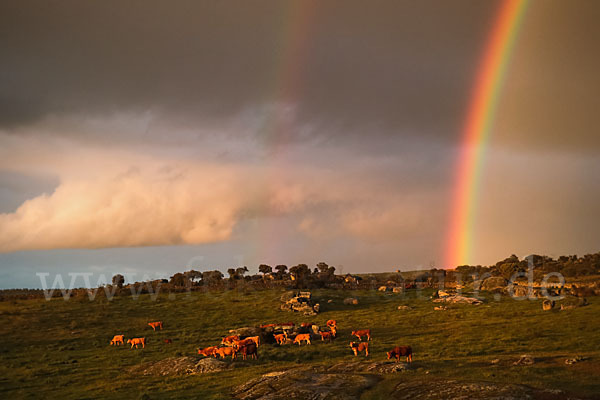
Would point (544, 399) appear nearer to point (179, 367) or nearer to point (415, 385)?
point (415, 385)

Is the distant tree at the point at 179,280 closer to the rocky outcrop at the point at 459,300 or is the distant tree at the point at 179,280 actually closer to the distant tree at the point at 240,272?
the distant tree at the point at 240,272

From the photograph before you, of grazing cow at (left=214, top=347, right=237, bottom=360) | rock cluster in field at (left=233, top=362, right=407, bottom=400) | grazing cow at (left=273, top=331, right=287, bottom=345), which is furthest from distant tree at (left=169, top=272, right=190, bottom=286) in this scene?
rock cluster in field at (left=233, top=362, right=407, bottom=400)

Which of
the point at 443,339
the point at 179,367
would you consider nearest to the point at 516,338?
the point at 443,339

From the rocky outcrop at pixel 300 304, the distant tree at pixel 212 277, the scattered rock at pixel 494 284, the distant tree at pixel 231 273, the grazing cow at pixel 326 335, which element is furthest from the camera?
the distant tree at pixel 231 273

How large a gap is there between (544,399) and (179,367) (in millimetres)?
25028

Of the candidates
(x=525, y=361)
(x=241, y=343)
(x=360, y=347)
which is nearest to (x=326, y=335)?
(x=360, y=347)

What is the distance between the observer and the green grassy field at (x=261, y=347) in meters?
Result: 29.3

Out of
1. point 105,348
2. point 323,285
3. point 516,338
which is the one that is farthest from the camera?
point 323,285

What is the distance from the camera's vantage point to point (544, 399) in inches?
766

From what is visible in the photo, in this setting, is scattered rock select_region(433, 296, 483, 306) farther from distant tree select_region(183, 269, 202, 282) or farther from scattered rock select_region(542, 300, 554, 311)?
distant tree select_region(183, 269, 202, 282)

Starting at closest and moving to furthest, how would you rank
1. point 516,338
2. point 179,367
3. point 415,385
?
point 415,385
point 179,367
point 516,338

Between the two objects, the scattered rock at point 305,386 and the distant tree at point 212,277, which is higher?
the distant tree at point 212,277

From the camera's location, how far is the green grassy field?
2925 cm

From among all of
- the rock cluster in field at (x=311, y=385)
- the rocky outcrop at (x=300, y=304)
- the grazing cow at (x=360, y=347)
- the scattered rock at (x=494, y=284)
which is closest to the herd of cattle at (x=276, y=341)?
the grazing cow at (x=360, y=347)
